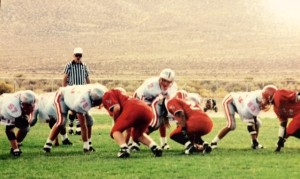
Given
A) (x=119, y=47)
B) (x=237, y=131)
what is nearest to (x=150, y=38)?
(x=119, y=47)

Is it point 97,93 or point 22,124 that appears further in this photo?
point 22,124

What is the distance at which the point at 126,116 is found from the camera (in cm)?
1580

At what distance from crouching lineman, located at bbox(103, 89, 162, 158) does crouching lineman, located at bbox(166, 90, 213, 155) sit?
67 centimetres

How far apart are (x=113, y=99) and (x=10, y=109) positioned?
2.21 metres

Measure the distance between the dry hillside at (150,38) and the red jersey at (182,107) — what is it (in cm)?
7412

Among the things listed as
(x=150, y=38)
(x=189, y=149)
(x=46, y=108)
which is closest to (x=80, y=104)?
(x=189, y=149)

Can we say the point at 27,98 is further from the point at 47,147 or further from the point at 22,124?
the point at 47,147

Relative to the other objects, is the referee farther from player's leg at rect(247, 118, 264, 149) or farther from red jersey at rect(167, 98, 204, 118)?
player's leg at rect(247, 118, 264, 149)

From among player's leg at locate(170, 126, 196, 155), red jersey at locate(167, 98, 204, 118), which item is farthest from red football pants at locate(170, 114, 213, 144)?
player's leg at locate(170, 126, 196, 155)

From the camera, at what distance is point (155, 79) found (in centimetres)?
1806

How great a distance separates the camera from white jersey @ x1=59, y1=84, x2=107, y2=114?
1689cm

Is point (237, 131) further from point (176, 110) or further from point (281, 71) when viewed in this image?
point (281, 71)

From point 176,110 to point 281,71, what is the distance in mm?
83272

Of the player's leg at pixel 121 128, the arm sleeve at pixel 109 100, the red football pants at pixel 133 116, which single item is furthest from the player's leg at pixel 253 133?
the arm sleeve at pixel 109 100
